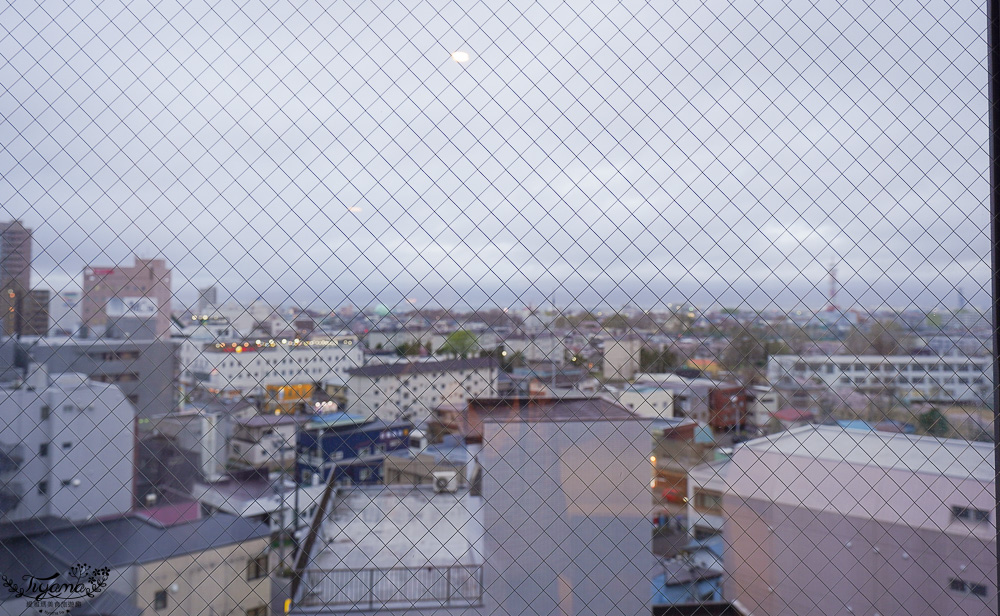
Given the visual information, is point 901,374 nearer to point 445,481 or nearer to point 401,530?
point 445,481

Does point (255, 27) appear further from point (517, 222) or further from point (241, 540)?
point (241, 540)

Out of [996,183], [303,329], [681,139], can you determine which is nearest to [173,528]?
[303,329]

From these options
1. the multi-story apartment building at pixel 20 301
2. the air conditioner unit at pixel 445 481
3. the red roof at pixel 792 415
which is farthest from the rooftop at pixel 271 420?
the red roof at pixel 792 415

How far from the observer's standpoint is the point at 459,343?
5.08ft

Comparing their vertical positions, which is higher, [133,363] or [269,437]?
[133,363]

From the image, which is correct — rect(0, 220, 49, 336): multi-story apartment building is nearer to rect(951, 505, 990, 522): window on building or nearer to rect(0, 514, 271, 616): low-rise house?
rect(0, 514, 271, 616): low-rise house

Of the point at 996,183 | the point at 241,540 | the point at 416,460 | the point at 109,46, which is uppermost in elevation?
the point at 109,46

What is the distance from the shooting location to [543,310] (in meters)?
1.57

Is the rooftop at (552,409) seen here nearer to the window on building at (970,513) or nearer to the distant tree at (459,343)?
the distant tree at (459,343)

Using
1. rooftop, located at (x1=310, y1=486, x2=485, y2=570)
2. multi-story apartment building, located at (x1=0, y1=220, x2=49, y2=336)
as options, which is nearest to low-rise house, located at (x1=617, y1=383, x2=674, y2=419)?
rooftop, located at (x1=310, y1=486, x2=485, y2=570)

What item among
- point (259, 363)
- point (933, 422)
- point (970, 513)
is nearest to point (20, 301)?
point (259, 363)

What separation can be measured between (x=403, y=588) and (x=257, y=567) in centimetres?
33

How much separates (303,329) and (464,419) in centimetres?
42

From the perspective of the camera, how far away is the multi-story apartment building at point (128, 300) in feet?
5.03
